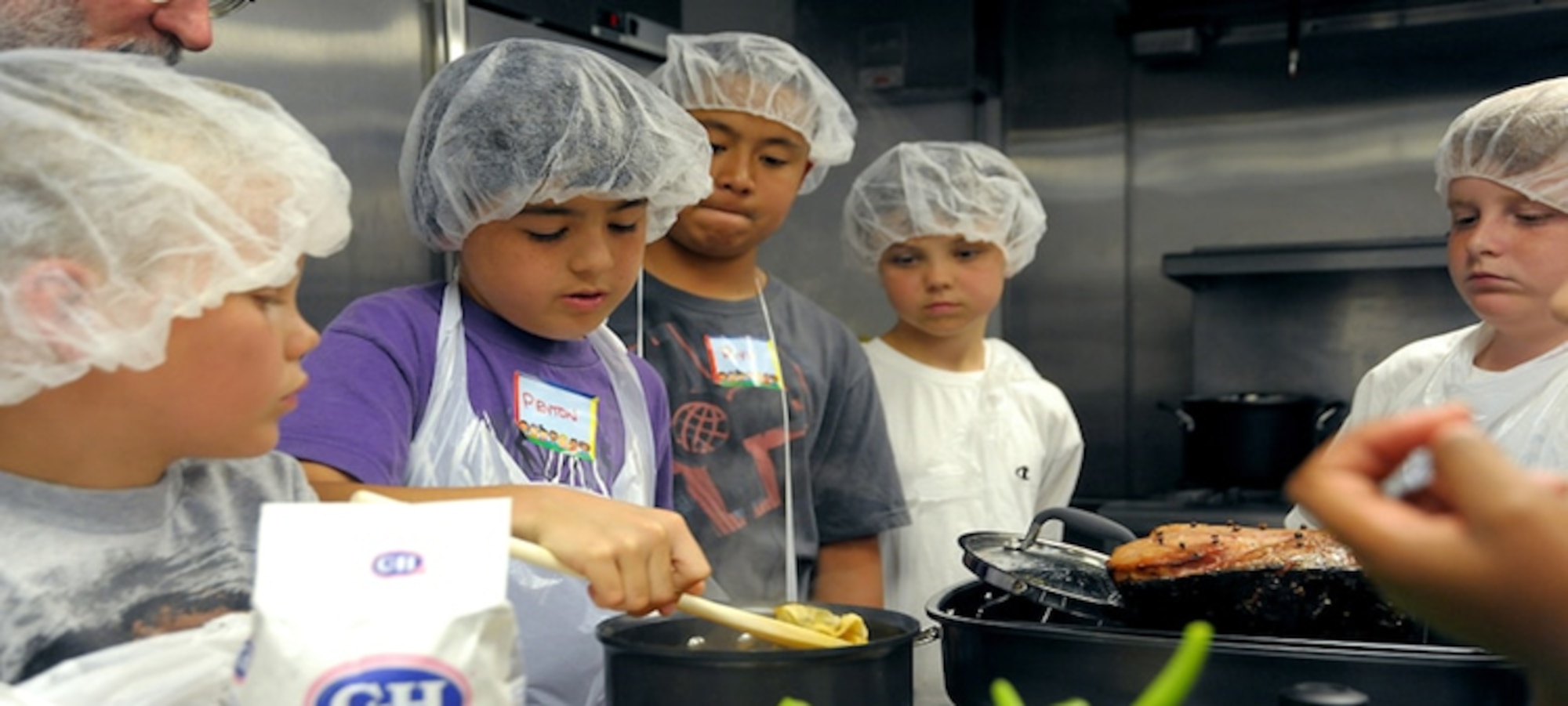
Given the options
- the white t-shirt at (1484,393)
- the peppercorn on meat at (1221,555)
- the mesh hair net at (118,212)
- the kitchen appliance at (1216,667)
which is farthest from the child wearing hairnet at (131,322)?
the white t-shirt at (1484,393)

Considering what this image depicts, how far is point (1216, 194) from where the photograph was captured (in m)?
2.89

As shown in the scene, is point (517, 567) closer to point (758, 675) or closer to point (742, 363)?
point (758, 675)

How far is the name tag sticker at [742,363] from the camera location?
4.81ft

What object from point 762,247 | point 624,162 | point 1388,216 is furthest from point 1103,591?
point 1388,216

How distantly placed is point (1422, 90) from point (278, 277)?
2.66 meters

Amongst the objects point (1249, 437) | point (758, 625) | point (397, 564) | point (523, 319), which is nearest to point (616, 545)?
point (758, 625)

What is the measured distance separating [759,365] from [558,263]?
47 cm

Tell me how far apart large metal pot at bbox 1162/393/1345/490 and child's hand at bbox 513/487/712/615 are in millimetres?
1863

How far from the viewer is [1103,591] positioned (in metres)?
0.97

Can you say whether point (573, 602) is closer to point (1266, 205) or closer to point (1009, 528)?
point (1009, 528)

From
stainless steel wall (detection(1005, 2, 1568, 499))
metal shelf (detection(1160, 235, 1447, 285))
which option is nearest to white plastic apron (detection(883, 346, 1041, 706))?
metal shelf (detection(1160, 235, 1447, 285))

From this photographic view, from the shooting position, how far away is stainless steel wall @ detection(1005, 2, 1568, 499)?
2.69 m

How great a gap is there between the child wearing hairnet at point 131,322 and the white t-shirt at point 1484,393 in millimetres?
1072

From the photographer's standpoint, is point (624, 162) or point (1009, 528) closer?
point (624, 162)
